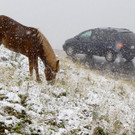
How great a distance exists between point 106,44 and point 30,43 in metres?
7.19

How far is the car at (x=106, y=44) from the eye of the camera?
11.9 metres

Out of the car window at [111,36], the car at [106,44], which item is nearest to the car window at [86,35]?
the car at [106,44]

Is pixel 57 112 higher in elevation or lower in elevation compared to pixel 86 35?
lower

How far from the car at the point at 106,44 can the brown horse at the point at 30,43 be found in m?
6.61

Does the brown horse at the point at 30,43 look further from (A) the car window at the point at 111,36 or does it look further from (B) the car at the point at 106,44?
(A) the car window at the point at 111,36

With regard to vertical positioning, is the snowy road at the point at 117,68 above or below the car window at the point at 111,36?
below

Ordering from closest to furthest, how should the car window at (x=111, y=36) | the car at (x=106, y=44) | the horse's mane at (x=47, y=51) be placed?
the horse's mane at (x=47, y=51) → the car at (x=106, y=44) → the car window at (x=111, y=36)

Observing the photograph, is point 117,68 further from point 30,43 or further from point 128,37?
point 30,43

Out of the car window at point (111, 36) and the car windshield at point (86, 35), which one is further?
the car windshield at point (86, 35)

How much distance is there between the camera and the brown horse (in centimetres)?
598

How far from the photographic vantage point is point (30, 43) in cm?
599

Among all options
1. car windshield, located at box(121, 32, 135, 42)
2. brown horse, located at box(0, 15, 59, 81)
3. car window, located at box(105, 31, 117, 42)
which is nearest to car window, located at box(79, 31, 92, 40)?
car window, located at box(105, 31, 117, 42)

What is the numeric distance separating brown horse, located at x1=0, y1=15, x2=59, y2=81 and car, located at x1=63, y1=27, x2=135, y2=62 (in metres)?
6.61

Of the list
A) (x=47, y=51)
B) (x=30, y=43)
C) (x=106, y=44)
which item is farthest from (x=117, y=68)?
(x=30, y=43)
